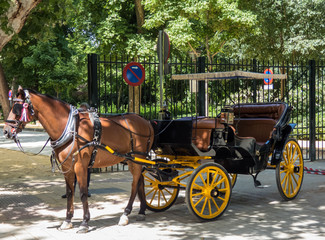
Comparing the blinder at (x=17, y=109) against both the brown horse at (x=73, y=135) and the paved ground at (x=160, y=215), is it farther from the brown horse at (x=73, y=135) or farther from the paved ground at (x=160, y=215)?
the paved ground at (x=160, y=215)

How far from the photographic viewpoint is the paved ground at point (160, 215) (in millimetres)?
6215

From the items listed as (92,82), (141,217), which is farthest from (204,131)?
(92,82)

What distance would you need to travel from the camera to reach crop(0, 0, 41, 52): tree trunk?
848cm

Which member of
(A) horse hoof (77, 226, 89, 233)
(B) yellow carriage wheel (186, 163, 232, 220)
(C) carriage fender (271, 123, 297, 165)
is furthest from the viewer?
(C) carriage fender (271, 123, 297, 165)

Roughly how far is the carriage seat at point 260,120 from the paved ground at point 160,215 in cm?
119

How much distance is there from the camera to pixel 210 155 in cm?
732

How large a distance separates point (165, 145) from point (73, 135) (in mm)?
1771

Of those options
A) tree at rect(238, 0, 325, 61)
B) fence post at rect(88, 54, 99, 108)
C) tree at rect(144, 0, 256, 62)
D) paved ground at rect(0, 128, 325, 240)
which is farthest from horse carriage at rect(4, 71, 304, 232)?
tree at rect(238, 0, 325, 61)

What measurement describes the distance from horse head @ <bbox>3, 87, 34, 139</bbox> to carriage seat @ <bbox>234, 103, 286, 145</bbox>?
403cm

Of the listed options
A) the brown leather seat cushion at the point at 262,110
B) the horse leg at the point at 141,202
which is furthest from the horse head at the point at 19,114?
the brown leather seat cushion at the point at 262,110

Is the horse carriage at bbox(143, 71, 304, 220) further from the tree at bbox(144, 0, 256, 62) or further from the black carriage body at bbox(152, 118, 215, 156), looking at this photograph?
the tree at bbox(144, 0, 256, 62)

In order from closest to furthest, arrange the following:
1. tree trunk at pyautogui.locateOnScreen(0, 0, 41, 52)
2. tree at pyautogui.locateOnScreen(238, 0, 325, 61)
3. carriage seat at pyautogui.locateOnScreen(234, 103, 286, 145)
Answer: tree trunk at pyautogui.locateOnScreen(0, 0, 41, 52), carriage seat at pyautogui.locateOnScreen(234, 103, 286, 145), tree at pyautogui.locateOnScreen(238, 0, 325, 61)

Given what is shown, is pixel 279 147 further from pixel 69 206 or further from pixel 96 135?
pixel 69 206

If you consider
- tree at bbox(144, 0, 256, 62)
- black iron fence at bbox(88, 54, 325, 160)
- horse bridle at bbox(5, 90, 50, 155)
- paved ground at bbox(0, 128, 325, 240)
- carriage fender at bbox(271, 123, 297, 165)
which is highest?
tree at bbox(144, 0, 256, 62)
